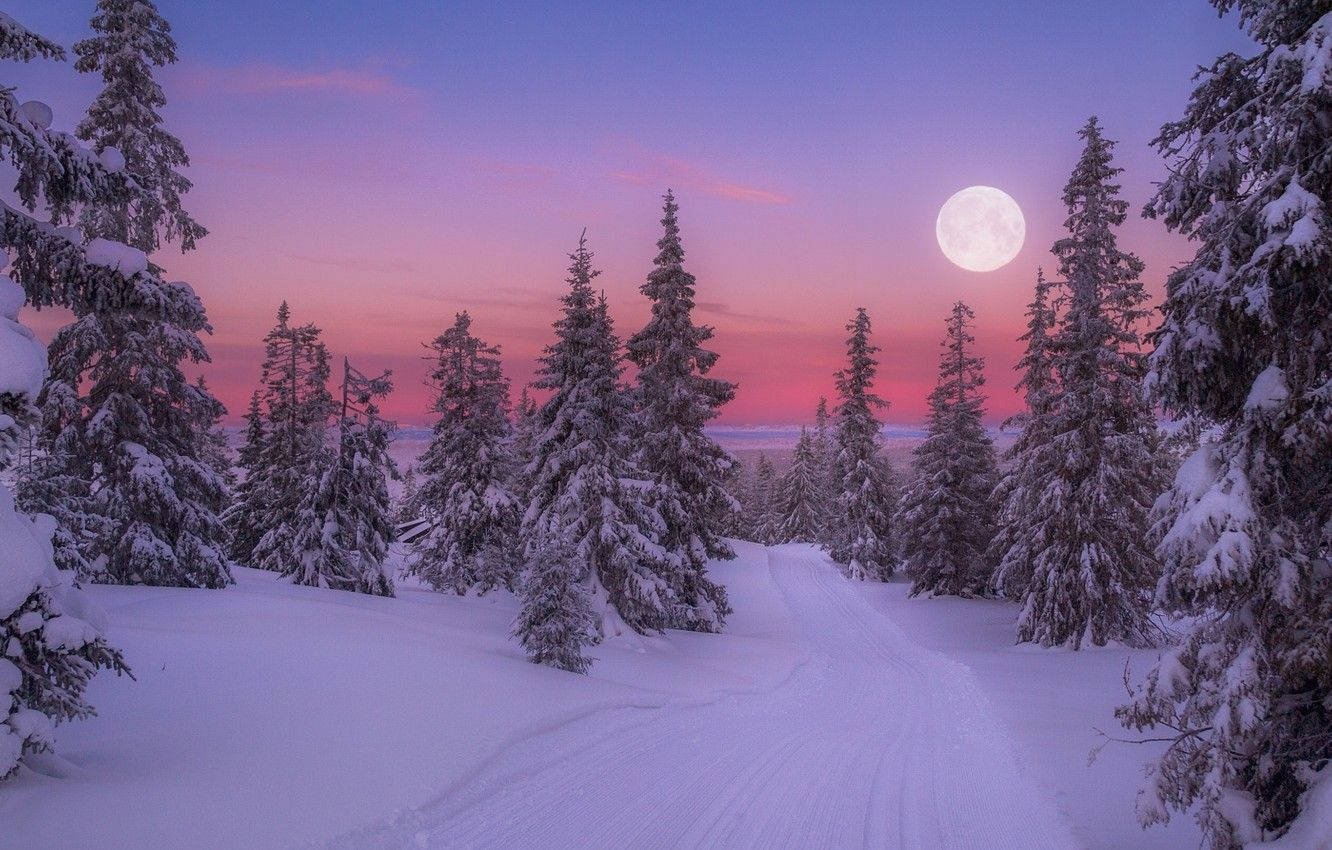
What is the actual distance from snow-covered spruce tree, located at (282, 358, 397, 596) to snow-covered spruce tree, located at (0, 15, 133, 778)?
17169 mm

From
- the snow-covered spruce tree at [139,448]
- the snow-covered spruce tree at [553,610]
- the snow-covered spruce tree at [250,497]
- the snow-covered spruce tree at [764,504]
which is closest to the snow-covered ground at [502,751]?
the snow-covered spruce tree at [553,610]

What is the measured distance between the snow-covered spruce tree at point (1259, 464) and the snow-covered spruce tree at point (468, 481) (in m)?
25.7

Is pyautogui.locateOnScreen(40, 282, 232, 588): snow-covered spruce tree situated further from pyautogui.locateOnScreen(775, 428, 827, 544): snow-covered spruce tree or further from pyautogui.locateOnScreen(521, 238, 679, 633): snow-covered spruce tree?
pyautogui.locateOnScreen(775, 428, 827, 544): snow-covered spruce tree

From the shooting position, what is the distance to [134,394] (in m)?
15.8

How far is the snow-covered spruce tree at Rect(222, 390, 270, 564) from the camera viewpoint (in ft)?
114

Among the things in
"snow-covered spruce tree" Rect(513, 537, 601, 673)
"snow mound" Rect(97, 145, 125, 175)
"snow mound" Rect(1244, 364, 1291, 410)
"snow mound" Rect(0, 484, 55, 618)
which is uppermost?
"snow mound" Rect(97, 145, 125, 175)

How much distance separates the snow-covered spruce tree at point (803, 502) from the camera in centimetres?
6762

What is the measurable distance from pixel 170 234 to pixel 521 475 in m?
11.2

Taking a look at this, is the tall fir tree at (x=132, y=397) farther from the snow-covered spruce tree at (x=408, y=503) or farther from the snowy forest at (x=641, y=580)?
the snow-covered spruce tree at (x=408, y=503)

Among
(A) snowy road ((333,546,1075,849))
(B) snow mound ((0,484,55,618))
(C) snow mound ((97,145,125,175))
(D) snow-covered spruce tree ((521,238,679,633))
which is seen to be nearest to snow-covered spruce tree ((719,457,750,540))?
(D) snow-covered spruce tree ((521,238,679,633))

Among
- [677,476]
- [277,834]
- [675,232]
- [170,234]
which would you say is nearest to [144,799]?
[277,834]

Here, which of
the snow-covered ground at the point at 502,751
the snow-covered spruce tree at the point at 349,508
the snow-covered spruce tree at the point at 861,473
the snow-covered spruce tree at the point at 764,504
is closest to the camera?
the snow-covered ground at the point at 502,751

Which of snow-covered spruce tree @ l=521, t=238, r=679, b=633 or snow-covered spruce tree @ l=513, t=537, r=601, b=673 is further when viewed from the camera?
snow-covered spruce tree @ l=521, t=238, r=679, b=633

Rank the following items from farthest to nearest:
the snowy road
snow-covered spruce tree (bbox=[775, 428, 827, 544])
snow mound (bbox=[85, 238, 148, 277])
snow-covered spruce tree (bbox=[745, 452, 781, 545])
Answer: snow-covered spruce tree (bbox=[745, 452, 781, 545]) → snow-covered spruce tree (bbox=[775, 428, 827, 544]) → the snowy road → snow mound (bbox=[85, 238, 148, 277])
